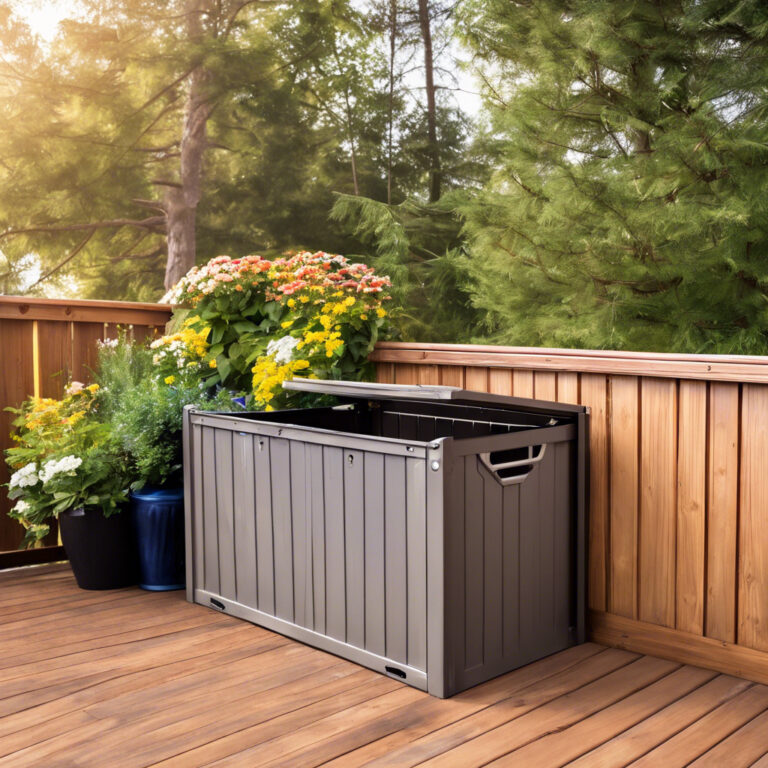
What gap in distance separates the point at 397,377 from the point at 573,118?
16.4 ft

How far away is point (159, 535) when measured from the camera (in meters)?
3.09

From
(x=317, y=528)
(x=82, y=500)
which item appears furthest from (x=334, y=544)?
(x=82, y=500)

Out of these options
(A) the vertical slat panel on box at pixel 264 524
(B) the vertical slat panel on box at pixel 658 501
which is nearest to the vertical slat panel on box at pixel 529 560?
(B) the vertical slat panel on box at pixel 658 501

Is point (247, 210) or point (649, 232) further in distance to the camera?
point (247, 210)

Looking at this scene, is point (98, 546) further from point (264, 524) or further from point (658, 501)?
point (658, 501)

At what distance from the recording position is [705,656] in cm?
231

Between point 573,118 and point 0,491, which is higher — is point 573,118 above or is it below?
above

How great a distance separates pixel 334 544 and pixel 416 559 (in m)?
0.33

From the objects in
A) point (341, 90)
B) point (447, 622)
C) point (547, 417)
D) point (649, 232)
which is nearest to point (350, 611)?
point (447, 622)

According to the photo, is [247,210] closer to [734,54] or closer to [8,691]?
[734,54]

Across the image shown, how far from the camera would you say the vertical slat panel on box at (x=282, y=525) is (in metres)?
2.55

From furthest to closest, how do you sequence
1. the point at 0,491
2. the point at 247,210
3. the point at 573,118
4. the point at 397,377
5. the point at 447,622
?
1. the point at 247,210
2. the point at 573,118
3. the point at 0,491
4. the point at 397,377
5. the point at 447,622

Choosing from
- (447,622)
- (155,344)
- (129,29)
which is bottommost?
(447,622)

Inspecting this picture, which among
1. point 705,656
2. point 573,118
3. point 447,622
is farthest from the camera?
point 573,118
